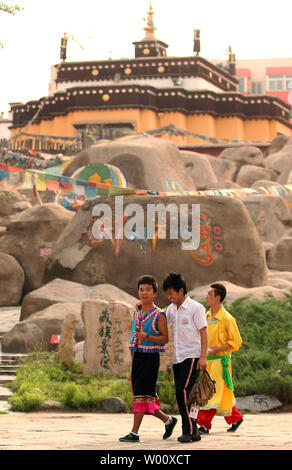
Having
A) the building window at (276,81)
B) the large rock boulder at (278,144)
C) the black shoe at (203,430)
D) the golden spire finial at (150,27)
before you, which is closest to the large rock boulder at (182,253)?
the black shoe at (203,430)

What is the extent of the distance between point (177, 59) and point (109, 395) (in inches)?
1594

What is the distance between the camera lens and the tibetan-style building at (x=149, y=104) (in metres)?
44.4

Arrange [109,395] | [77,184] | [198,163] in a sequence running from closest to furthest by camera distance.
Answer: [109,395] → [77,184] → [198,163]

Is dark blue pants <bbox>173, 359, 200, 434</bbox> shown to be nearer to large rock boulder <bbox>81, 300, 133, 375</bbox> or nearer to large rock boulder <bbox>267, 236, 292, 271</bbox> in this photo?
large rock boulder <bbox>81, 300, 133, 375</bbox>

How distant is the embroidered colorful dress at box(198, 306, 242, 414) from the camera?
20.7 ft

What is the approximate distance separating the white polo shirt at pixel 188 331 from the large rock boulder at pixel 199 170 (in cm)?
2179

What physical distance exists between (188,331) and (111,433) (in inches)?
41.3

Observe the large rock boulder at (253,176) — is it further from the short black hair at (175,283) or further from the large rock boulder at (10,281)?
the short black hair at (175,283)

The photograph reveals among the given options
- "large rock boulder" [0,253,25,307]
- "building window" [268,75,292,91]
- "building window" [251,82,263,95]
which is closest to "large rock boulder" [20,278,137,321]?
"large rock boulder" [0,253,25,307]

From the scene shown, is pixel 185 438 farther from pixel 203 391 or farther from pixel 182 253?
pixel 182 253

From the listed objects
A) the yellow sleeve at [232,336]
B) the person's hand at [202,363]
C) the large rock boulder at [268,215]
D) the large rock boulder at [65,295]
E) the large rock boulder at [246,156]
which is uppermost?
the large rock boulder at [246,156]

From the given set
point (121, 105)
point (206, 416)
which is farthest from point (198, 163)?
point (206, 416)

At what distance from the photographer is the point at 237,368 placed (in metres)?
8.98

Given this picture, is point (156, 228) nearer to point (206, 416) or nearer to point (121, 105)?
point (206, 416)
